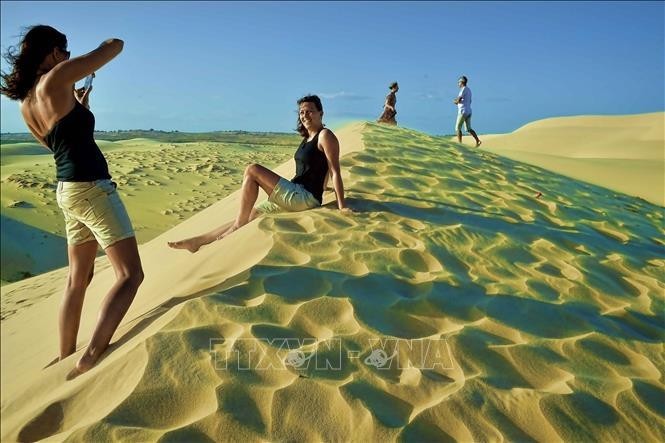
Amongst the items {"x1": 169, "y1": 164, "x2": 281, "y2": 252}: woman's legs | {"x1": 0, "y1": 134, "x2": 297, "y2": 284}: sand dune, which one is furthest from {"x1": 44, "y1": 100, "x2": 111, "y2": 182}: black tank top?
{"x1": 0, "y1": 134, "x2": 297, "y2": 284}: sand dune

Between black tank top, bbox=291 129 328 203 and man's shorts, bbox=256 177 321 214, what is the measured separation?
0.11 m

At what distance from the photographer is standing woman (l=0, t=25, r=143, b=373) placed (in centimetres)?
255

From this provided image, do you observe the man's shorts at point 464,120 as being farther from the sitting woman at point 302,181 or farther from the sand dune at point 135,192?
the sitting woman at point 302,181

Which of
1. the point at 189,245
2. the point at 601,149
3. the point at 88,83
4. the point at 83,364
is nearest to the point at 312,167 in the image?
the point at 189,245

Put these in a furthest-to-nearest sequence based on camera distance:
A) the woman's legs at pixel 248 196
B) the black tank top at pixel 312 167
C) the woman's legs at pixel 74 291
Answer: the black tank top at pixel 312 167 → the woman's legs at pixel 248 196 → the woman's legs at pixel 74 291

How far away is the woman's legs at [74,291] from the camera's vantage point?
9.62ft

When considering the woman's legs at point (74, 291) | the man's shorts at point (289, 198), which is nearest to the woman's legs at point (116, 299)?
the woman's legs at point (74, 291)

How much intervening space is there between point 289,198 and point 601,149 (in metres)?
25.9

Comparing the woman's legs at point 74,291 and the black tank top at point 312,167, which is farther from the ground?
the black tank top at point 312,167

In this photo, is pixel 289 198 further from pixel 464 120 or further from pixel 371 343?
pixel 464 120

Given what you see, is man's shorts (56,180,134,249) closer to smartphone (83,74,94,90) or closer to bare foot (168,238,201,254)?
smartphone (83,74,94,90)

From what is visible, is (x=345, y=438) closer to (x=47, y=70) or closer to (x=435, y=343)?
(x=435, y=343)

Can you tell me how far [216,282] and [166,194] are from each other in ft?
38.7

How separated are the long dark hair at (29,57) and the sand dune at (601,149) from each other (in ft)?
38.2
